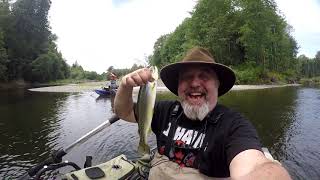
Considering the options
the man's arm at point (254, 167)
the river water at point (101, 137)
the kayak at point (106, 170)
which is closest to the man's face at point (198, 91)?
the man's arm at point (254, 167)

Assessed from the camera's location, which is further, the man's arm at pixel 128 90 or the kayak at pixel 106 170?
the kayak at pixel 106 170

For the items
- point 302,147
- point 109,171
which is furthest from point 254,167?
point 302,147

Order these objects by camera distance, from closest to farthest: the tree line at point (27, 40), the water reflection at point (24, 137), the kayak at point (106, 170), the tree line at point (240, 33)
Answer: the kayak at point (106, 170), the water reflection at point (24, 137), the tree line at point (240, 33), the tree line at point (27, 40)

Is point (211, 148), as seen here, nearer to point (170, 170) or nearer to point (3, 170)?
point (170, 170)

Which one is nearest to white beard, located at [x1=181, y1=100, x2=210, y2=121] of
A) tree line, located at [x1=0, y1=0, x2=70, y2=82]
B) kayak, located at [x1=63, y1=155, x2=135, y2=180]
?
kayak, located at [x1=63, y1=155, x2=135, y2=180]

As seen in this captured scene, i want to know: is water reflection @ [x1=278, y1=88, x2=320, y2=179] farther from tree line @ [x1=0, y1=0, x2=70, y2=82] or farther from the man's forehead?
tree line @ [x1=0, y1=0, x2=70, y2=82]

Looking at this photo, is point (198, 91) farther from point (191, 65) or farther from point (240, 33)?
point (240, 33)

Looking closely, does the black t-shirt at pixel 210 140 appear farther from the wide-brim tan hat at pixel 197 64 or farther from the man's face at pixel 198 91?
the wide-brim tan hat at pixel 197 64
